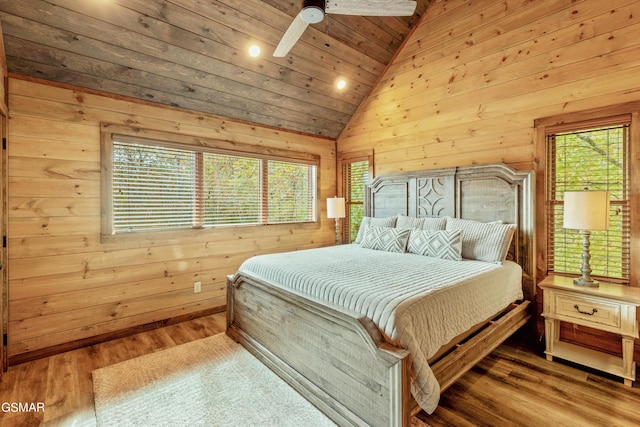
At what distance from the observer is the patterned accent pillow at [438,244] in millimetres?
2928

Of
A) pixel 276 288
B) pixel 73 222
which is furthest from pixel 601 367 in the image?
pixel 73 222

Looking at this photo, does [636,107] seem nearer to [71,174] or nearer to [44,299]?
[71,174]

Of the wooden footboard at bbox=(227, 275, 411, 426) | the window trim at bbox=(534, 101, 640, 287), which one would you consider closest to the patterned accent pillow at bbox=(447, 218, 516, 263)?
the window trim at bbox=(534, 101, 640, 287)

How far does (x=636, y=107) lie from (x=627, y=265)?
1294 millimetres

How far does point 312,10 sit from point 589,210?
8.29 feet

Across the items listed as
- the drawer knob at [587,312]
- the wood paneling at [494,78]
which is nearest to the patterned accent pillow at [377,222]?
the wood paneling at [494,78]

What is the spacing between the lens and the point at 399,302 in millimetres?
1701

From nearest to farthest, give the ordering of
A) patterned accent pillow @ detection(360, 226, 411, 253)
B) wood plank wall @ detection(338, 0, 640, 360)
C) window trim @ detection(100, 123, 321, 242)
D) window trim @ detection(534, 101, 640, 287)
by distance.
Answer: window trim @ detection(534, 101, 640, 287)
wood plank wall @ detection(338, 0, 640, 360)
window trim @ detection(100, 123, 321, 242)
patterned accent pillow @ detection(360, 226, 411, 253)

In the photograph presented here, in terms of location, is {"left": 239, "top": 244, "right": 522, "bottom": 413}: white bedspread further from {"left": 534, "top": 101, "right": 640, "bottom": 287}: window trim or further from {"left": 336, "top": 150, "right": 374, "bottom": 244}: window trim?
{"left": 336, "top": 150, "right": 374, "bottom": 244}: window trim

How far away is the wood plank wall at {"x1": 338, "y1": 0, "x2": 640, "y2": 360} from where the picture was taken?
264 cm

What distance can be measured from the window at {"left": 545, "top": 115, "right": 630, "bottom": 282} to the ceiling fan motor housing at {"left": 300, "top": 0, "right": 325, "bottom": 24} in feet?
7.99

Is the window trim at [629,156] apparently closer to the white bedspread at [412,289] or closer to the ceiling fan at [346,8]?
the white bedspread at [412,289]

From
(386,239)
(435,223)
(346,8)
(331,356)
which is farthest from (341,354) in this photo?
(346,8)

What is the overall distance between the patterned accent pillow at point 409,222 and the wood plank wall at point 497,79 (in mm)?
721
